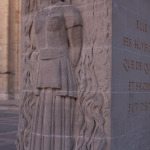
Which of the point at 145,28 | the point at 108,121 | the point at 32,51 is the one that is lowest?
the point at 108,121

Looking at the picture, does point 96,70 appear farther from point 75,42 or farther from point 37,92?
point 37,92

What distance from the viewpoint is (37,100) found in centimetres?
629

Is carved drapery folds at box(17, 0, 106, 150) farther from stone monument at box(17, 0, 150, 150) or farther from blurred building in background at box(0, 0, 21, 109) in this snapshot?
blurred building in background at box(0, 0, 21, 109)

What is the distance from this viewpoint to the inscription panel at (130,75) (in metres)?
5.65

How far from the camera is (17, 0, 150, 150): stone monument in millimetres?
5562

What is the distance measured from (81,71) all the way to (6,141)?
5.13m

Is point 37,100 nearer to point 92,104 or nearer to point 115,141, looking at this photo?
point 92,104

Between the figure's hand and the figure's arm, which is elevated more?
the figure's arm

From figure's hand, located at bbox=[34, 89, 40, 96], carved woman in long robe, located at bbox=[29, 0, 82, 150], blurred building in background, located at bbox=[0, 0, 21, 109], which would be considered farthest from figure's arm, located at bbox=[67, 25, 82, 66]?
blurred building in background, located at bbox=[0, 0, 21, 109]

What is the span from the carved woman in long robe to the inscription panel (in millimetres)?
786

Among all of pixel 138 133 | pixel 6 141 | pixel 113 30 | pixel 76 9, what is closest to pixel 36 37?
pixel 76 9

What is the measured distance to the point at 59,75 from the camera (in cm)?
591

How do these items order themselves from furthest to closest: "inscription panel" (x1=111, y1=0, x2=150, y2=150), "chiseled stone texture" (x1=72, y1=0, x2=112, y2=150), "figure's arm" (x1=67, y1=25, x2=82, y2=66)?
1. "figure's arm" (x1=67, y1=25, x2=82, y2=66)
2. "inscription panel" (x1=111, y1=0, x2=150, y2=150)
3. "chiseled stone texture" (x1=72, y1=0, x2=112, y2=150)

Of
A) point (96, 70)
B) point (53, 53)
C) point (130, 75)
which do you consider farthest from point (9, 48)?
point (96, 70)
